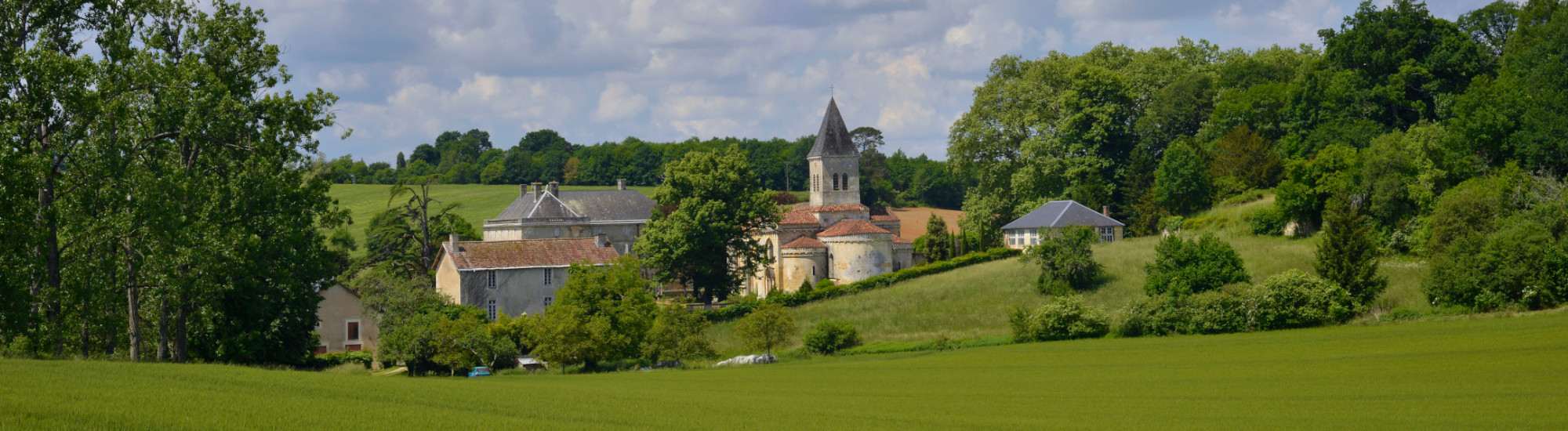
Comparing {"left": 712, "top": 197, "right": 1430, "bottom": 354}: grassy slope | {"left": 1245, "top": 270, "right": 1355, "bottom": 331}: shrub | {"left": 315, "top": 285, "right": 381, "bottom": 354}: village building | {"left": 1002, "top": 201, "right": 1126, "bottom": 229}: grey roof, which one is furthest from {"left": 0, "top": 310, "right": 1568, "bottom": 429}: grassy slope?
{"left": 1002, "top": 201, "right": 1126, "bottom": 229}: grey roof

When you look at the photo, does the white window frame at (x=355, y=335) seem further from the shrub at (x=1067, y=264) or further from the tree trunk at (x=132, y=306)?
the shrub at (x=1067, y=264)

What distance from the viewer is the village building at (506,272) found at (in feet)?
214

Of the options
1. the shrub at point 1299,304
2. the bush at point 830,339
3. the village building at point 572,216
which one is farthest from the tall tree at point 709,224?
the shrub at point 1299,304

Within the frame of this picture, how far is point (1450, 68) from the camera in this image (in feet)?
220

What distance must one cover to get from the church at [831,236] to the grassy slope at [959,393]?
107 ft

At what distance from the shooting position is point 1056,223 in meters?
74.4

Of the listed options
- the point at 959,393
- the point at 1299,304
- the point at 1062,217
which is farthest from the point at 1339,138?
the point at 959,393

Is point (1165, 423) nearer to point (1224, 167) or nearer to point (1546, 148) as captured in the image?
point (1546, 148)

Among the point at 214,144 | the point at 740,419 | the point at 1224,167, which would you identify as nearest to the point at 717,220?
the point at 1224,167

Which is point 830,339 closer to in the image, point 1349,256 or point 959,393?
point 1349,256

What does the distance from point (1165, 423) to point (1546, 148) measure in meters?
39.1

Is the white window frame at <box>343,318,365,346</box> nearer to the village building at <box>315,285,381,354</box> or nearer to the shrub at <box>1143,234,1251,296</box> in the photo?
the village building at <box>315,285,381,354</box>

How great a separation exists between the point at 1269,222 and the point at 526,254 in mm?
34383

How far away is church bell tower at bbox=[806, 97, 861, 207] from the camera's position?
8456cm
